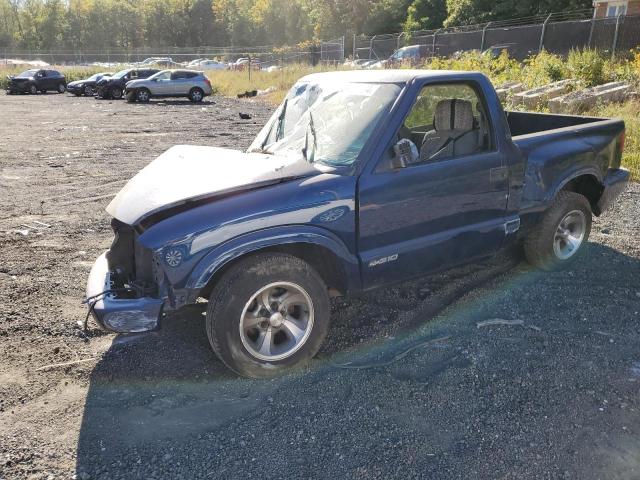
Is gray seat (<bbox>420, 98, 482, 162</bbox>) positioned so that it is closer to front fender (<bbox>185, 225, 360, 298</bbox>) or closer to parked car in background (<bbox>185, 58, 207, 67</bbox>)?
front fender (<bbox>185, 225, 360, 298</bbox>)

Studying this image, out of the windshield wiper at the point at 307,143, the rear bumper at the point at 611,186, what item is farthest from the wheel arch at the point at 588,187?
the windshield wiper at the point at 307,143

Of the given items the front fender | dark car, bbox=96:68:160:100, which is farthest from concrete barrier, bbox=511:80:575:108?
dark car, bbox=96:68:160:100

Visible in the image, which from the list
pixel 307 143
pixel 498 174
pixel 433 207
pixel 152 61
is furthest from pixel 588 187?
pixel 152 61

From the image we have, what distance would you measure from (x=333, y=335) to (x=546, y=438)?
161 centimetres

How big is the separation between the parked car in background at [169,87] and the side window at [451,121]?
73.8ft

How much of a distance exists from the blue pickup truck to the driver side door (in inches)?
0.4

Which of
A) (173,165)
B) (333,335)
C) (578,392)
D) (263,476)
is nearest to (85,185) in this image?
(173,165)

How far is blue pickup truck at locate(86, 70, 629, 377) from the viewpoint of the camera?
3.13 m

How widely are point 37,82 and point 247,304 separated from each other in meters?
35.1

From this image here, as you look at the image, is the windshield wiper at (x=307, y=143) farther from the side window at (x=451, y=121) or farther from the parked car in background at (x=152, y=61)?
the parked car in background at (x=152, y=61)

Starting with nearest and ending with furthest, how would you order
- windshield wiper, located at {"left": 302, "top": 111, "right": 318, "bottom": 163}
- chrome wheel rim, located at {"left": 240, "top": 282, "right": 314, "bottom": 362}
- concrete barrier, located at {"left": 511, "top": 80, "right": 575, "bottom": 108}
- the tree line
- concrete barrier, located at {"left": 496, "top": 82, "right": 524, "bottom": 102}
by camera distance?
chrome wheel rim, located at {"left": 240, "top": 282, "right": 314, "bottom": 362}, windshield wiper, located at {"left": 302, "top": 111, "right": 318, "bottom": 163}, concrete barrier, located at {"left": 511, "top": 80, "right": 575, "bottom": 108}, concrete barrier, located at {"left": 496, "top": 82, "right": 524, "bottom": 102}, the tree line

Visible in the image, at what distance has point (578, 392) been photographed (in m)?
3.20

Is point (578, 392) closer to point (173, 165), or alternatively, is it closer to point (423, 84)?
point (423, 84)

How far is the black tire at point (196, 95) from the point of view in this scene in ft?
82.6
